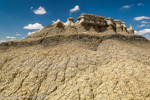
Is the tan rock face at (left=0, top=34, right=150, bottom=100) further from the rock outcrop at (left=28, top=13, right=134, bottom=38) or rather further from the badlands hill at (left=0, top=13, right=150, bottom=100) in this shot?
the rock outcrop at (left=28, top=13, right=134, bottom=38)

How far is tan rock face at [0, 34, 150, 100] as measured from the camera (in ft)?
27.8

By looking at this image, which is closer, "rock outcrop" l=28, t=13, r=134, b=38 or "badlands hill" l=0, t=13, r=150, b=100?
"badlands hill" l=0, t=13, r=150, b=100

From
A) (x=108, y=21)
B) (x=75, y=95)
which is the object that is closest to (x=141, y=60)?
(x=75, y=95)

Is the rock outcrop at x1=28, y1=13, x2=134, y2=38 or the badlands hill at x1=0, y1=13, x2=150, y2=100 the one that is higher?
the rock outcrop at x1=28, y1=13, x2=134, y2=38

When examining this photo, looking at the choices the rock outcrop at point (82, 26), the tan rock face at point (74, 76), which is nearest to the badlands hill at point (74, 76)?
the tan rock face at point (74, 76)

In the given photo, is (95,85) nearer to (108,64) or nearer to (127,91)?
(127,91)

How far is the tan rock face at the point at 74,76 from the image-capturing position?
27.8 ft

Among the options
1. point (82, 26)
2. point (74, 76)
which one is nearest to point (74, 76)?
point (74, 76)

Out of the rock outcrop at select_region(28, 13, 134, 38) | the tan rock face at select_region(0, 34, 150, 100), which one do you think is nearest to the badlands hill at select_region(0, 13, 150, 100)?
the tan rock face at select_region(0, 34, 150, 100)

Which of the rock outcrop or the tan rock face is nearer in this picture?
the tan rock face

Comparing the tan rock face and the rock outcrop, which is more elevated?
the rock outcrop

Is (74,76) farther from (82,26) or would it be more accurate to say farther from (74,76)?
(82,26)

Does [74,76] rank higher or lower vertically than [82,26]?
lower

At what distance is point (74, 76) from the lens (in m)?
10.7
